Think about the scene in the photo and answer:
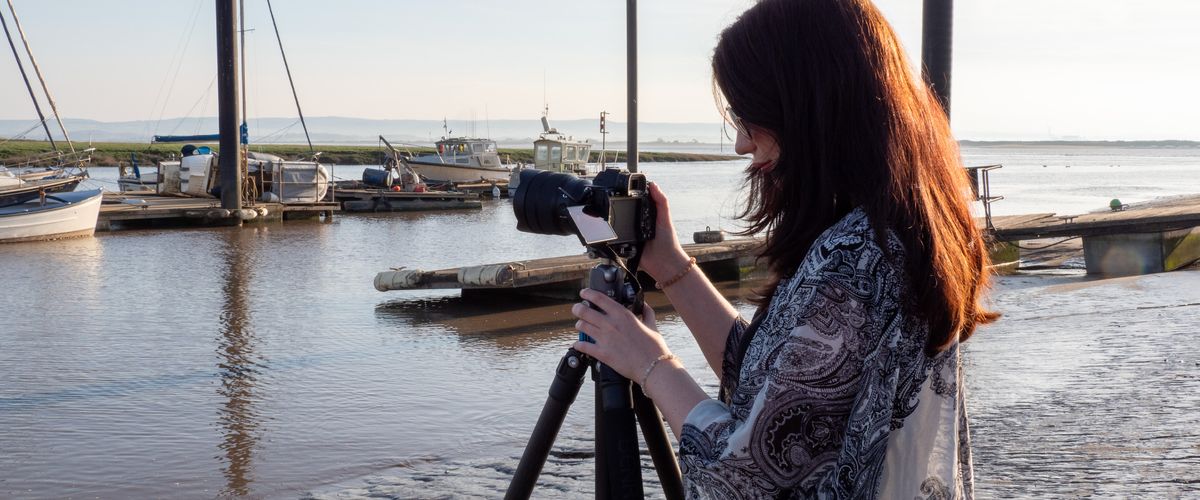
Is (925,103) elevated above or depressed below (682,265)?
above

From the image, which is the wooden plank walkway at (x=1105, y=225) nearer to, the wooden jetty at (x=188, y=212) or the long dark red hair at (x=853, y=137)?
the long dark red hair at (x=853, y=137)

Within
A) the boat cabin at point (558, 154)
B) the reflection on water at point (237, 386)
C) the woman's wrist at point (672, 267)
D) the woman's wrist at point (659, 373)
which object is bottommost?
the reflection on water at point (237, 386)

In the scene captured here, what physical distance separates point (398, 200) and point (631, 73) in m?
14.8

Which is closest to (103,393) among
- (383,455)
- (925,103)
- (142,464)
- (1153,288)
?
(142,464)

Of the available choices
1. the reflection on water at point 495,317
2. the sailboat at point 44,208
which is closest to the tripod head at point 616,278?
the reflection on water at point 495,317

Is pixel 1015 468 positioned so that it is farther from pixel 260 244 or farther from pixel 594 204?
pixel 260 244

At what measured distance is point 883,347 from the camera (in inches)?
56.2

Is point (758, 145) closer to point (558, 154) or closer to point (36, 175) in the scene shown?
point (36, 175)

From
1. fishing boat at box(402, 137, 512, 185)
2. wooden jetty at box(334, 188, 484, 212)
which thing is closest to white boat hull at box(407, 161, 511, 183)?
fishing boat at box(402, 137, 512, 185)

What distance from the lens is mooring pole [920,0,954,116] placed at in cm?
579

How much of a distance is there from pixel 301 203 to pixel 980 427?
68.1 ft

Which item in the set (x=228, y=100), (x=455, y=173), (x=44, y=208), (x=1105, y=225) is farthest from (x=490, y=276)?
(x=455, y=173)

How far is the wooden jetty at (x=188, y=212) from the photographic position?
20.2 metres

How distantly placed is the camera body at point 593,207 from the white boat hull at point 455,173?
116 ft
